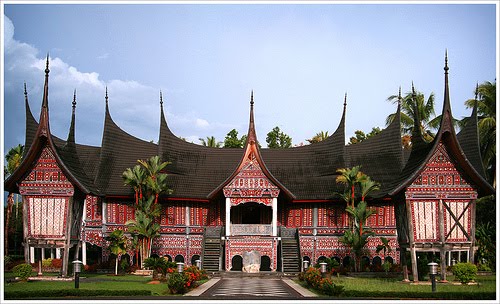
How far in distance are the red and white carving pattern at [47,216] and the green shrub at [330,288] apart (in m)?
11.8

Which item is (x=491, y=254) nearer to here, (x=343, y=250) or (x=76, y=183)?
(x=343, y=250)

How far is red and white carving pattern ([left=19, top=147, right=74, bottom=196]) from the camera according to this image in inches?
1070

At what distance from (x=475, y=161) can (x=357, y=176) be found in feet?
24.0

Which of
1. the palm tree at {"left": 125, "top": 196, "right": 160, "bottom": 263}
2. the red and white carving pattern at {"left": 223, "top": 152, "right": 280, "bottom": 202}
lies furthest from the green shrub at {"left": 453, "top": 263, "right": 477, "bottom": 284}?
the palm tree at {"left": 125, "top": 196, "right": 160, "bottom": 263}

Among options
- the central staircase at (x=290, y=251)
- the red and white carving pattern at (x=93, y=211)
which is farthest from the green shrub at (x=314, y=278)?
the red and white carving pattern at (x=93, y=211)

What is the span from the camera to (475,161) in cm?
2694

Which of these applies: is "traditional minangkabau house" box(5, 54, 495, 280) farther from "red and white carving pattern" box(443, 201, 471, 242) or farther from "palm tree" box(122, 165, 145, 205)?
"palm tree" box(122, 165, 145, 205)

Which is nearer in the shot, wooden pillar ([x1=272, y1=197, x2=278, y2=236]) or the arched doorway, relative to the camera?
wooden pillar ([x1=272, y1=197, x2=278, y2=236])

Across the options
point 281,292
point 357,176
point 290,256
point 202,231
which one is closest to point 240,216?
point 202,231

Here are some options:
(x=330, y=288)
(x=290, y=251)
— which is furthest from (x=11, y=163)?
(x=330, y=288)

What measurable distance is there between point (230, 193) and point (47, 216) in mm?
10289

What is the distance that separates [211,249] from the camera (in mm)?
34125

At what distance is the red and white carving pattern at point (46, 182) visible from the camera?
2719 cm

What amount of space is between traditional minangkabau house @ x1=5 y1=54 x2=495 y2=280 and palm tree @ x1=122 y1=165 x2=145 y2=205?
4.42 feet
